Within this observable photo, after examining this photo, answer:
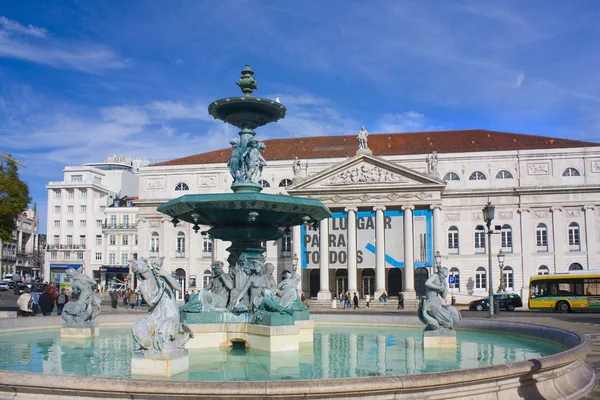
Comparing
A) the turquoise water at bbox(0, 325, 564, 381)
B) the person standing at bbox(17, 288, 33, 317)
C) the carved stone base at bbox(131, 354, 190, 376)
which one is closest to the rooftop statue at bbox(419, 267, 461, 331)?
the turquoise water at bbox(0, 325, 564, 381)

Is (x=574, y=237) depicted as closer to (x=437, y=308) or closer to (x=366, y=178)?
(x=366, y=178)

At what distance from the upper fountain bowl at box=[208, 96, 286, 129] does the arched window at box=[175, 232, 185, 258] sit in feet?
160

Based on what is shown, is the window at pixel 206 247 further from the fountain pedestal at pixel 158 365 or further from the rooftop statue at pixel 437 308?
the fountain pedestal at pixel 158 365

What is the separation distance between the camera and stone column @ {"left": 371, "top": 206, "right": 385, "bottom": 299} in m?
52.2

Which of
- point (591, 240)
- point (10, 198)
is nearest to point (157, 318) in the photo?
point (10, 198)

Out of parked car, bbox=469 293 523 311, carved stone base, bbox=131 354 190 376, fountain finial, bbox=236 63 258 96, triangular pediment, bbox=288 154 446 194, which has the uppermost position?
triangular pediment, bbox=288 154 446 194

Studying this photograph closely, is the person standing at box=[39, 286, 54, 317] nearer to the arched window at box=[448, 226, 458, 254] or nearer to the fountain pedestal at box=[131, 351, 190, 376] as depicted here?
the fountain pedestal at box=[131, 351, 190, 376]

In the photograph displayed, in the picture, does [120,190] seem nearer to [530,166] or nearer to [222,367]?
[530,166]

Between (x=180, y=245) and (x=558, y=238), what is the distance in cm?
3473

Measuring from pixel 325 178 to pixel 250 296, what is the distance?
4215 cm

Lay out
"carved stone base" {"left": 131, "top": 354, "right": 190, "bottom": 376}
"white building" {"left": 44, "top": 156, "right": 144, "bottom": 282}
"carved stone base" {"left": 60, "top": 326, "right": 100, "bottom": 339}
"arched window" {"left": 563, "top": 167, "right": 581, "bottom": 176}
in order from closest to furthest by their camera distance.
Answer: "carved stone base" {"left": 131, "top": 354, "right": 190, "bottom": 376} → "carved stone base" {"left": 60, "top": 326, "right": 100, "bottom": 339} → "arched window" {"left": 563, "top": 167, "right": 581, "bottom": 176} → "white building" {"left": 44, "top": 156, "right": 144, "bottom": 282}

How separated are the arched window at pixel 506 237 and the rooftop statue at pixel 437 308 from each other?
45272 mm

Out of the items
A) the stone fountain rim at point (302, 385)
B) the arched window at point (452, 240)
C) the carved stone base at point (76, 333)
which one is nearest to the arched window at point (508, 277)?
the arched window at point (452, 240)

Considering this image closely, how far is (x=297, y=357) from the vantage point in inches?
420
